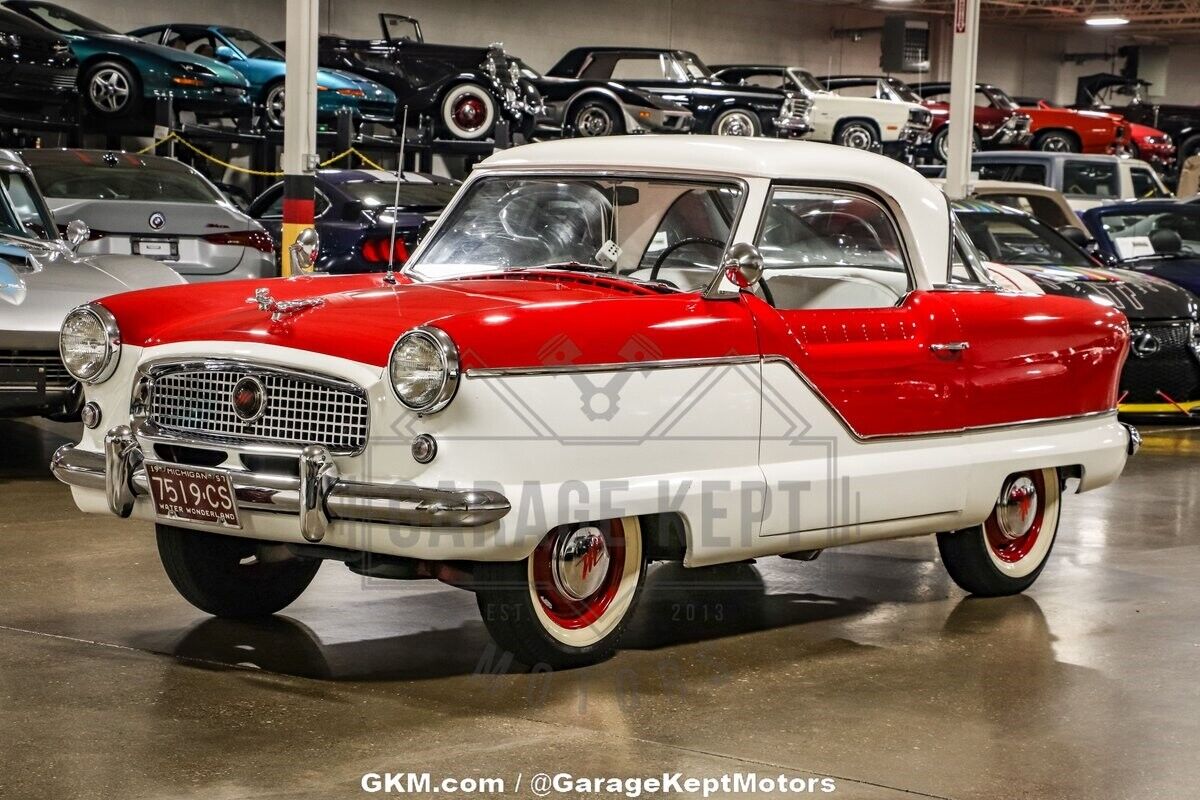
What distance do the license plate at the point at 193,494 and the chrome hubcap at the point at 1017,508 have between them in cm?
296

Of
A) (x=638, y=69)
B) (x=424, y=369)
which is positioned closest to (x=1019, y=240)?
(x=424, y=369)

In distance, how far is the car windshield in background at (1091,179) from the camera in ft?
59.0

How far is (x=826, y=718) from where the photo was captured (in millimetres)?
4668

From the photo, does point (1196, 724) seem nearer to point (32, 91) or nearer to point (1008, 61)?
point (32, 91)

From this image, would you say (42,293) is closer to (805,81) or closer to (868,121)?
(868,121)

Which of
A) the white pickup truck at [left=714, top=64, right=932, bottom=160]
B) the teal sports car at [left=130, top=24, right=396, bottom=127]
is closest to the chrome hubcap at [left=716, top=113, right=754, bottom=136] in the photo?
the white pickup truck at [left=714, top=64, right=932, bottom=160]

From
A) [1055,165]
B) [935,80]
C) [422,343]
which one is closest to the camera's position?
[422,343]

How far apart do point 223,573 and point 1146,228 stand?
395 inches

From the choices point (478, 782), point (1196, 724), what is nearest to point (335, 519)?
point (478, 782)

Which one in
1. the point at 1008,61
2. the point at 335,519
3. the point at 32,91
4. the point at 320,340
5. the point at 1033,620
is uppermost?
the point at 1008,61

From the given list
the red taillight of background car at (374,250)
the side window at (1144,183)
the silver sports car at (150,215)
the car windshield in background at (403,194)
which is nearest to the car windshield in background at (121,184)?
the silver sports car at (150,215)

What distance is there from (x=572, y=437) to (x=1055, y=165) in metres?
13.9

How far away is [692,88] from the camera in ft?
77.2

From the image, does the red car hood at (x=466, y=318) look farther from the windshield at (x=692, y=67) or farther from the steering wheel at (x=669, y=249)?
the windshield at (x=692, y=67)
